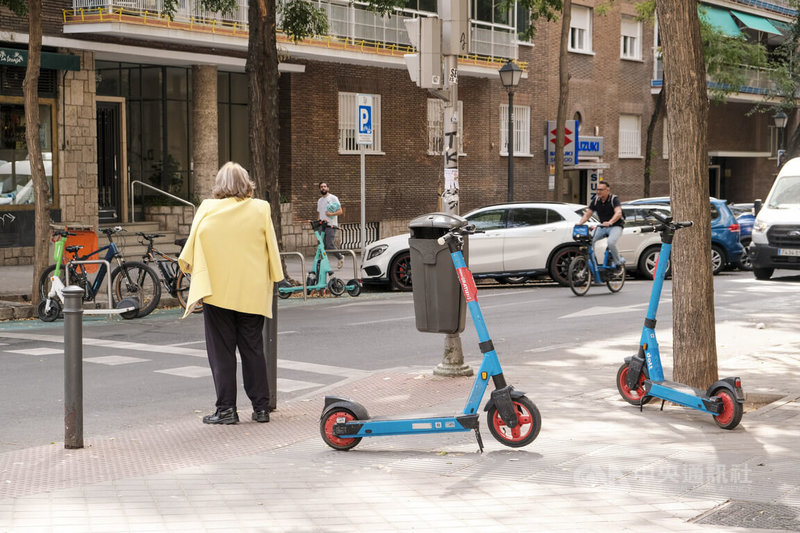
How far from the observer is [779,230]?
1850cm

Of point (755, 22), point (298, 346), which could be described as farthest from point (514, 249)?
point (755, 22)

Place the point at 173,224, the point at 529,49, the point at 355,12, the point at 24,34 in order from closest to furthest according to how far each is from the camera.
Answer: the point at 24,34
the point at 173,224
the point at 355,12
the point at 529,49

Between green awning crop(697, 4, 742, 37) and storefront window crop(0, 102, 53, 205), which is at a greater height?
green awning crop(697, 4, 742, 37)

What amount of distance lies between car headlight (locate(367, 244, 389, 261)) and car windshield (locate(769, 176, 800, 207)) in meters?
6.93

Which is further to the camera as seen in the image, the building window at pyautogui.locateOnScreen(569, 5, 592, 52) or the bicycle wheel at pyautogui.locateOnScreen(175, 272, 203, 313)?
the building window at pyautogui.locateOnScreen(569, 5, 592, 52)

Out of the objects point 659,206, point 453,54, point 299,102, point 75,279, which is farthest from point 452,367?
point 299,102

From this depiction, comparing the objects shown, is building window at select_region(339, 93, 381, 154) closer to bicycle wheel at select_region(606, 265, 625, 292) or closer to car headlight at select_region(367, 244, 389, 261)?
car headlight at select_region(367, 244, 389, 261)

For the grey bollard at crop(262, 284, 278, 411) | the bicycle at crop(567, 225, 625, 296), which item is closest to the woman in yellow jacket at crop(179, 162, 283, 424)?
the grey bollard at crop(262, 284, 278, 411)

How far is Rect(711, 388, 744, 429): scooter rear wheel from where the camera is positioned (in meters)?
7.06

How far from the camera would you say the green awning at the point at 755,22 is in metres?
44.3

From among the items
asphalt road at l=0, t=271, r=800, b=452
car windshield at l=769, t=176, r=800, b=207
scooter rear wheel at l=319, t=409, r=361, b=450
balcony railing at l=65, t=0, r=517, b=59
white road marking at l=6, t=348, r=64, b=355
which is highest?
balcony railing at l=65, t=0, r=517, b=59

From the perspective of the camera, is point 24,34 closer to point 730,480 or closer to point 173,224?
point 173,224

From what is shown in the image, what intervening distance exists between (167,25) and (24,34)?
9.59ft

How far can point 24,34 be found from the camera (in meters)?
21.4
